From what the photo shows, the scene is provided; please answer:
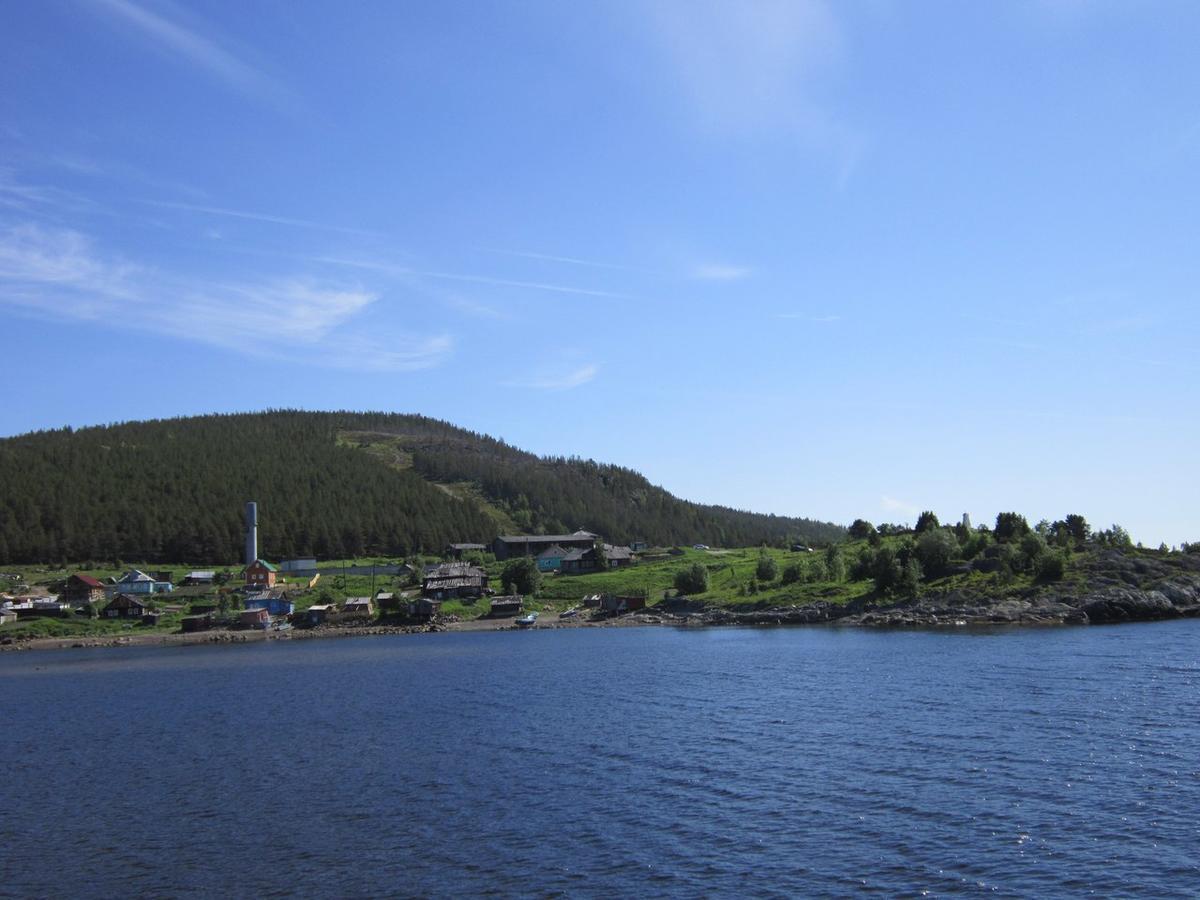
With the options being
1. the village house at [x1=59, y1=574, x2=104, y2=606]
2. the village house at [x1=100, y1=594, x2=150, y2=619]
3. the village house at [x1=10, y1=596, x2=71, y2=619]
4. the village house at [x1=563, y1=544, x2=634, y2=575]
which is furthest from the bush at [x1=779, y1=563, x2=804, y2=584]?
the village house at [x1=59, y1=574, x2=104, y2=606]

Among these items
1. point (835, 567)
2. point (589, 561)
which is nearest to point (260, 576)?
point (589, 561)

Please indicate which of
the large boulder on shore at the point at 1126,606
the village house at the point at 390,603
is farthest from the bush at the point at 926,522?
the village house at the point at 390,603

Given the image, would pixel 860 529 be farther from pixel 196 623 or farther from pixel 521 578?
pixel 196 623

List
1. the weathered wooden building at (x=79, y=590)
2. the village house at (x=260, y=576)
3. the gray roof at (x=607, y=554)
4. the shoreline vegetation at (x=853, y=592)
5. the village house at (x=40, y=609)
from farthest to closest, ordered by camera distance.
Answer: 1. the gray roof at (x=607, y=554)
2. the village house at (x=260, y=576)
3. the weathered wooden building at (x=79, y=590)
4. the village house at (x=40, y=609)
5. the shoreline vegetation at (x=853, y=592)

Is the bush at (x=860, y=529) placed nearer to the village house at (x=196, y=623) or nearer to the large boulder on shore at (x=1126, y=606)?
the large boulder on shore at (x=1126, y=606)

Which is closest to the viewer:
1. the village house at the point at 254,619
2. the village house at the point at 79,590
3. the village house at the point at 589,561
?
the village house at the point at 254,619

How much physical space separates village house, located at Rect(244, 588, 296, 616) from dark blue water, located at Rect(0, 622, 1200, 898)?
5949 cm

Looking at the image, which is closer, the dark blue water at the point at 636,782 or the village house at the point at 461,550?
the dark blue water at the point at 636,782

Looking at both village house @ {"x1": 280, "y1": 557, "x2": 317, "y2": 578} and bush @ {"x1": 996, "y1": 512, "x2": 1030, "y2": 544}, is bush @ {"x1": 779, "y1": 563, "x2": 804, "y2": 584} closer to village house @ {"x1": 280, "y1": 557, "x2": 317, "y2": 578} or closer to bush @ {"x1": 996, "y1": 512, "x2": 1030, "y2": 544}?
bush @ {"x1": 996, "y1": 512, "x2": 1030, "y2": 544}

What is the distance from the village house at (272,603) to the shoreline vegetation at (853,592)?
61.3 inches

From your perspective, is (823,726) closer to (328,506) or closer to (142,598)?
(142,598)

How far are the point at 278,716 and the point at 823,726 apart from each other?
101 feet

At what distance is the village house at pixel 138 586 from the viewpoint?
139375 mm

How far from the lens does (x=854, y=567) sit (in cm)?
11581
